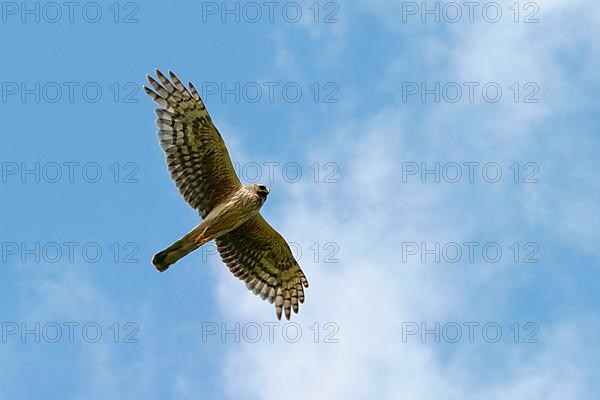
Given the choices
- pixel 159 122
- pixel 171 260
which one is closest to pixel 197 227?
pixel 171 260

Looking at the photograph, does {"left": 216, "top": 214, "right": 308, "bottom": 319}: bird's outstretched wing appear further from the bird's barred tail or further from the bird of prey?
the bird's barred tail

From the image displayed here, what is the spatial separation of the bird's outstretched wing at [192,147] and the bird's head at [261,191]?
0.47 metres

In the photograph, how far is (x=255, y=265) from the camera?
74.1ft

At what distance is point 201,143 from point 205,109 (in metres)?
0.62

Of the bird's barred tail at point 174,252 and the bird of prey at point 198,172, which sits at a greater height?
the bird of prey at point 198,172

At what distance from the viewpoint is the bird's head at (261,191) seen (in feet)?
68.3

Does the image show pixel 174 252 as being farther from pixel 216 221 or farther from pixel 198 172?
pixel 198 172

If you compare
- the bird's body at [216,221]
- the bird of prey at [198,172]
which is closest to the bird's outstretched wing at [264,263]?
the bird of prey at [198,172]

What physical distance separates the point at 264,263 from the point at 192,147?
301cm

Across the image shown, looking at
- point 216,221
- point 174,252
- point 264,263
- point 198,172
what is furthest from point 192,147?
point 264,263

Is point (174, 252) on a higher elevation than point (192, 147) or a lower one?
lower

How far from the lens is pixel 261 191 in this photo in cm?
2084

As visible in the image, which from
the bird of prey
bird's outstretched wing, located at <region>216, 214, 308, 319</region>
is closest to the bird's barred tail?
the bird of prey

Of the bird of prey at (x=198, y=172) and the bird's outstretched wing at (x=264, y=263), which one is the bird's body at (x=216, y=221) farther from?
the bird's outstretched wing at (x=264, y=263)
